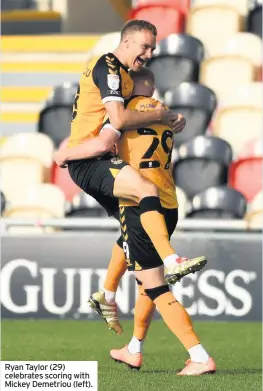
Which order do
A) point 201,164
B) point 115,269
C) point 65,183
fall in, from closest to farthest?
point 115,269 < point 201,164 < point 65,183

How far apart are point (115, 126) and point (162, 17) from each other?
7.63 metres

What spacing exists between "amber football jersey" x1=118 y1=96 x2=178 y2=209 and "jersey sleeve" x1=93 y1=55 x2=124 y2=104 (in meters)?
0.25

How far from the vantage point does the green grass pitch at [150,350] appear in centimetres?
551

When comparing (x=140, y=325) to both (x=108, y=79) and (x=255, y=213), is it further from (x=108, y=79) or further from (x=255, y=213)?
(x=255, y=213)

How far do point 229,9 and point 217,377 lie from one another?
25.6 ft

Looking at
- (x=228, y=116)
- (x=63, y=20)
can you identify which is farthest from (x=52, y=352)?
(x=63, y=20)

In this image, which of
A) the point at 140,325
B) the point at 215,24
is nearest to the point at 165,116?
the point at 140,325

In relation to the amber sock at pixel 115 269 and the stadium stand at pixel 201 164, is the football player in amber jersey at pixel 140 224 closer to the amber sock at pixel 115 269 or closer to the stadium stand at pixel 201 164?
the amber sock at pixel 115 269

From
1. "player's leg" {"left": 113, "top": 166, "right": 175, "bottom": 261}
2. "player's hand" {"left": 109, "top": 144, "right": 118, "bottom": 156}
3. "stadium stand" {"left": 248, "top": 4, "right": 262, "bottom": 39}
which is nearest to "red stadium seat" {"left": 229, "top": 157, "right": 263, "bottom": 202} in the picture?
"stadium stand" {"left": 248, "top": 4, "right": 262, "bottom": 39}

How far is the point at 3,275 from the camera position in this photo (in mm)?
9344

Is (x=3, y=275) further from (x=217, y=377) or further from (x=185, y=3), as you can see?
(x=185, y=3)

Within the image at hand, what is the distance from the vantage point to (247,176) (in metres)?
10.6

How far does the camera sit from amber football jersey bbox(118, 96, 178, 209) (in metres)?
5.85

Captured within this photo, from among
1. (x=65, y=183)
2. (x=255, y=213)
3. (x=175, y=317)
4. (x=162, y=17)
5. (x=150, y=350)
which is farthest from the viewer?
(x=162, y=17)
